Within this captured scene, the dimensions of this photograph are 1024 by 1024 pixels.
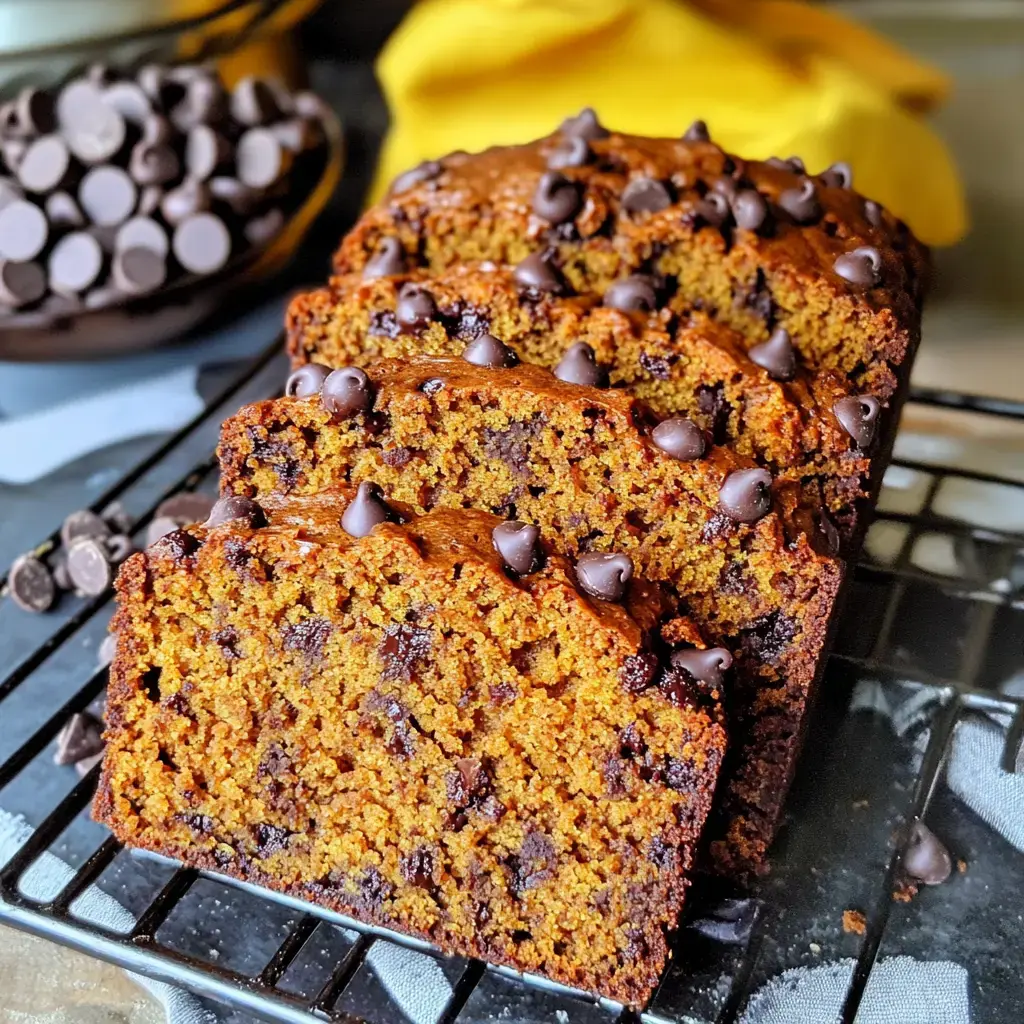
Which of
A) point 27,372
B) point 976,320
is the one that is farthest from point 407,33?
point 976,320

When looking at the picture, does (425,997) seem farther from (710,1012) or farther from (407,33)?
(407,33)

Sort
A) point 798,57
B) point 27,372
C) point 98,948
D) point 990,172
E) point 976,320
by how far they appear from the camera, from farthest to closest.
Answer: point 990,172
point 798,57
point 976,320
point 27,372
point 98,948

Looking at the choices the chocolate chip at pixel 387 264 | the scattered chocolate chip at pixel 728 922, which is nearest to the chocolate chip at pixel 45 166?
the chocolate chip at pixel 387 264

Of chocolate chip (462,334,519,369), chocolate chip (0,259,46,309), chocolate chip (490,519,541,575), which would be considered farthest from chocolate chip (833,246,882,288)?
chocolate chip (0,259,46,309)

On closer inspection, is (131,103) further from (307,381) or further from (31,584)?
(307,381)

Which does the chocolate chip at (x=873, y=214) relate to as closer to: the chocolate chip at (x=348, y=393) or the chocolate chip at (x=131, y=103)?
the chocolate chip at (x=348, y=393)

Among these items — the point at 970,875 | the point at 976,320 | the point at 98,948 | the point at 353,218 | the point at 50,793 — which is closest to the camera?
the point at 98,948
